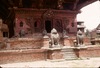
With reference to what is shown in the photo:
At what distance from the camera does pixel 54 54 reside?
13.1m

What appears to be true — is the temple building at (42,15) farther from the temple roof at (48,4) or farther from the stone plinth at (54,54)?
the stone plinth at (54,54)

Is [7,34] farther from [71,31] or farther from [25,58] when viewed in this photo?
[25,58]

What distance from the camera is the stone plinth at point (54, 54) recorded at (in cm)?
1309

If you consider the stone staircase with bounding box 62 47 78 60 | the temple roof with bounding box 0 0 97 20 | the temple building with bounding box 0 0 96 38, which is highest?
the temple roof with bounding box 0 0 97 20

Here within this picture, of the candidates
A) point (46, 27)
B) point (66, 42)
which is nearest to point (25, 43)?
point (66, 42)

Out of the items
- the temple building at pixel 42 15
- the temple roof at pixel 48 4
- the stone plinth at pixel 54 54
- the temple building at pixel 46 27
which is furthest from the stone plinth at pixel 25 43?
the temple roof at pixel 48 4

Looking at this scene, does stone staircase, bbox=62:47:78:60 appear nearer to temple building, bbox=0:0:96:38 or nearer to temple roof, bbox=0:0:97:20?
temple building, bbox=0:0:96:38

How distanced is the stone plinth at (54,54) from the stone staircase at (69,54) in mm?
497

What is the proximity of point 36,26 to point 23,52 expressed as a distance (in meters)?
7.87

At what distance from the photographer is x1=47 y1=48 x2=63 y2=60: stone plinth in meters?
13.1

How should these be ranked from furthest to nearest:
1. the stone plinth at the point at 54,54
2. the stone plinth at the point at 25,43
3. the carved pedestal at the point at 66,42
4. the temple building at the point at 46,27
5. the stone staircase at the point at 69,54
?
the carved pedestal at the point at 66,42 < the stone plinth at the point at 25,43 < the temple building at the point at 46,27 < the stone staircase at the point at 69,54 < the stone plinth at the point at 54,54

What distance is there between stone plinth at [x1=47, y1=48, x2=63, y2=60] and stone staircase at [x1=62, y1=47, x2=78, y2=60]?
19.6 inches

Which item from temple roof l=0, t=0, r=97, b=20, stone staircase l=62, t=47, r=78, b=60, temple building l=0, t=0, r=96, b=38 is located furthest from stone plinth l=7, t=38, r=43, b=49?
temple roof l=0, t=0, r=97, b=20

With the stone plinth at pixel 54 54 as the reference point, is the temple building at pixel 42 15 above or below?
above
